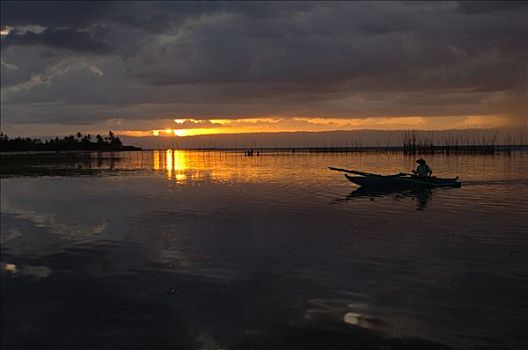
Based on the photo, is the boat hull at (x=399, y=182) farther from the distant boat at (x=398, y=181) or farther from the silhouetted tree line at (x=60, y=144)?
the silhouetted tree line at (x=60, y=144)

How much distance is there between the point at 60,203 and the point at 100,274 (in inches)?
531

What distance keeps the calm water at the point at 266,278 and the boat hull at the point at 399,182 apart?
20.6 feet

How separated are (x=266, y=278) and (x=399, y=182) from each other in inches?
699

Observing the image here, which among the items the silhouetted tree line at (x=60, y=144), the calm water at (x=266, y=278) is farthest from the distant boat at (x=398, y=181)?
the silhouetted tree line at (x=60, y=144)

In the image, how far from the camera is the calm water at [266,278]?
711 centimetres

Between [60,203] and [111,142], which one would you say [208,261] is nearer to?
[60,203]

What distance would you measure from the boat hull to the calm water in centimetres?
627

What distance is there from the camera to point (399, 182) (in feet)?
85.0

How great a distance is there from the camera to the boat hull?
2589 centimetres

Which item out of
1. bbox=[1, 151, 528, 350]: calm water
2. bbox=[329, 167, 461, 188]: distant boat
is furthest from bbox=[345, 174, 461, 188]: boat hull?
bbox=[1, 151, 528, 350]: calm water

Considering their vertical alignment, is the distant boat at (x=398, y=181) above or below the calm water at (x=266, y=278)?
above

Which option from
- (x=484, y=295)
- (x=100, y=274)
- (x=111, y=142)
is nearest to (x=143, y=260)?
(x=100, y=274)

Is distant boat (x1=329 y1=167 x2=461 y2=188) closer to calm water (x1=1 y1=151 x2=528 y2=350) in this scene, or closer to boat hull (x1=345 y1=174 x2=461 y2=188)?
boat hull (x1=345 y1=174 x2=461 y2=188)

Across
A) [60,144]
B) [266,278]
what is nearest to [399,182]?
[266,278]
